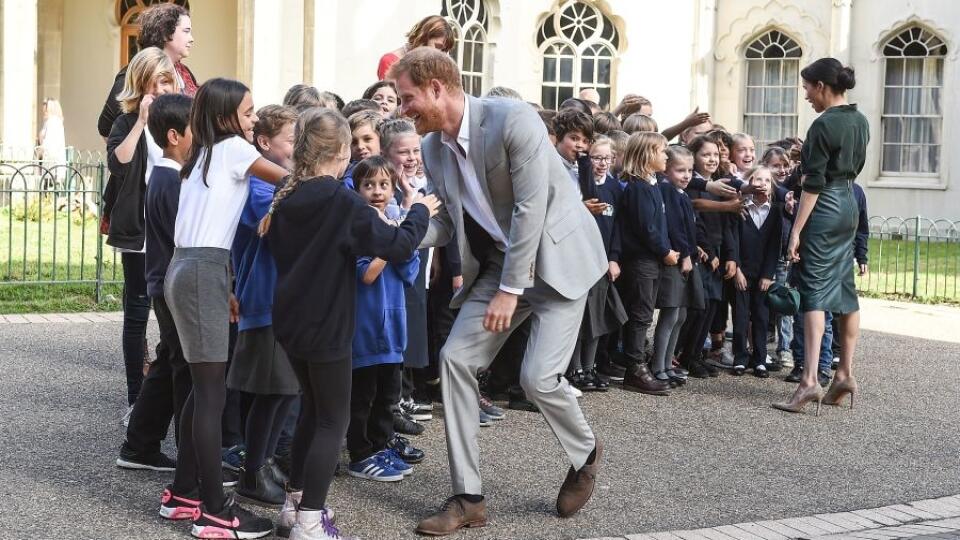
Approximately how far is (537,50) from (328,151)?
1923 centimetres

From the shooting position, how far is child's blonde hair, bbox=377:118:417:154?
7152mm

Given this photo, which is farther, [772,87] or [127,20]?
[772,87]

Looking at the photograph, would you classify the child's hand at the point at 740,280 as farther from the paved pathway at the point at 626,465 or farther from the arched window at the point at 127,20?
the arched window at the point at 127,20

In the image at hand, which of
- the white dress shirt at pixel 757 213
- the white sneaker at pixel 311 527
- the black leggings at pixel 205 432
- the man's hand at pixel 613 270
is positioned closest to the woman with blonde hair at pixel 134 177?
the black leggings at pixel 205 432

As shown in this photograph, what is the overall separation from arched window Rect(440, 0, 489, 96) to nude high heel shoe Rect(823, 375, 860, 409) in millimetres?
14490

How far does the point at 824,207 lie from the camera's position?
8469mm

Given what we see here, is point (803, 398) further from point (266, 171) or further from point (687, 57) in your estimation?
point (687, 57)

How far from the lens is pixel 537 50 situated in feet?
79.1

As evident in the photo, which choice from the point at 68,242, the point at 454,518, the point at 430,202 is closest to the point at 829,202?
the point at 430,202

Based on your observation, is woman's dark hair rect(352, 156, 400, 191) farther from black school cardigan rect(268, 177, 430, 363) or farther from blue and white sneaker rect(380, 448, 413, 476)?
blue and white sneaker rect(380, 448, 413, 476)

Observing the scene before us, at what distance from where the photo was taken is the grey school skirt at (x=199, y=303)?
5.39 metres

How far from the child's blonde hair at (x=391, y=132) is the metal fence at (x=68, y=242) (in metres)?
4.59

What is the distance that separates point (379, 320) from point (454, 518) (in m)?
1.10

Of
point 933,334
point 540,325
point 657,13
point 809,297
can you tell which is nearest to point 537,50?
point 657,13
